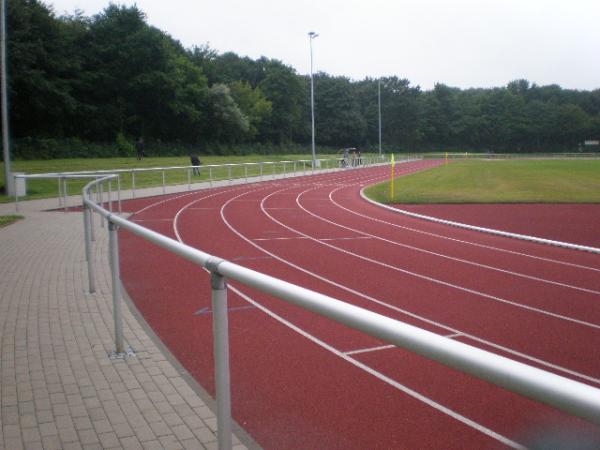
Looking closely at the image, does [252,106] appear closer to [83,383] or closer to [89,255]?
[89,255]

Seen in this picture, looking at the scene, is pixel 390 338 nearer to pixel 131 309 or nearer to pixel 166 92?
pixel 131 309

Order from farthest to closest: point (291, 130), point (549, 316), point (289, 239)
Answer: point (291, 130)
point (289, 239)
point (549, 316)

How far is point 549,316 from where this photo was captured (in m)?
6.98

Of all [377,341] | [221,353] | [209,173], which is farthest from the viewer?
[209,173]

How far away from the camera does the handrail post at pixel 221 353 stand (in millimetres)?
2803

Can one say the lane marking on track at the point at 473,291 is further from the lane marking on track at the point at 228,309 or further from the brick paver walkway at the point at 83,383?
the brick paver walkway at the point at 83,383

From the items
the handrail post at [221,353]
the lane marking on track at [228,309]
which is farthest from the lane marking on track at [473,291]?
the handrail post at [221,353]

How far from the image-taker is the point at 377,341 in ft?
19.4

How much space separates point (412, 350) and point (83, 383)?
370 cm

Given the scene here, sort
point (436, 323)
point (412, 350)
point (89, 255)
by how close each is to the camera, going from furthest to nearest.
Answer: point (89, 255) < point (436, 323) < point (412, 350)

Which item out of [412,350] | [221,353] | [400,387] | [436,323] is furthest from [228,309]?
[412,350]

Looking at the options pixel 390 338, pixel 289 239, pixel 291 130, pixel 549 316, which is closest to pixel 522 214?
pixel 289 239

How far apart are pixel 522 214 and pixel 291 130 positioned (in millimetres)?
77739

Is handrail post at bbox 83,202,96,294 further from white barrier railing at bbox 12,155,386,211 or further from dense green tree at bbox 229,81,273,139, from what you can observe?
dense green tree at bbox 229,81,273,139
